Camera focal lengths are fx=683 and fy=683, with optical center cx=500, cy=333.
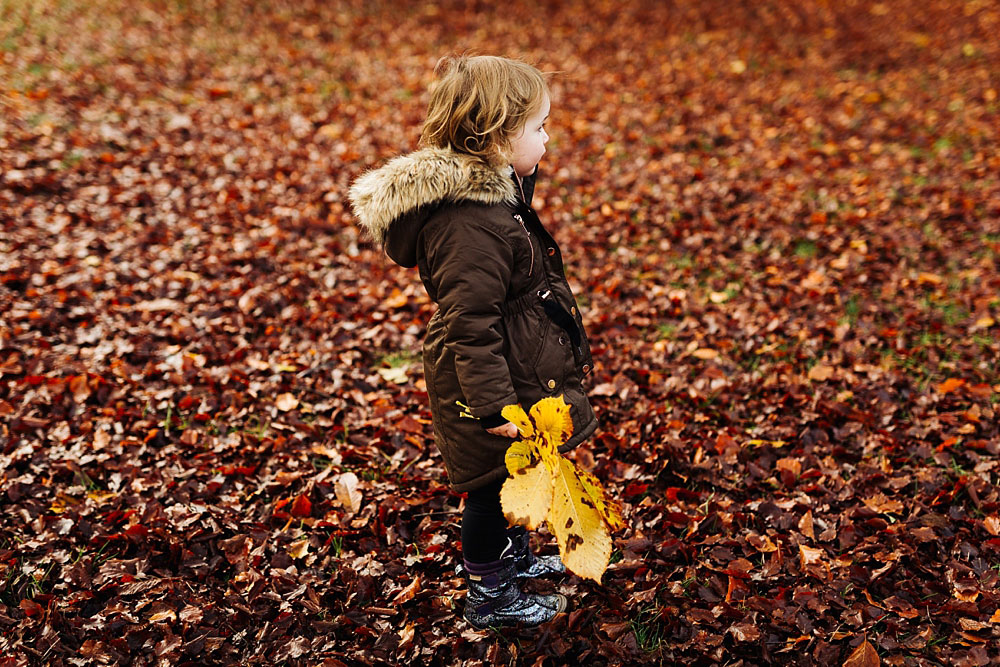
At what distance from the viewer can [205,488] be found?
3.34 meters

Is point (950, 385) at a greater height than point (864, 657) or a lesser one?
greater

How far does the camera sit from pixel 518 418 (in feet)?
6.61

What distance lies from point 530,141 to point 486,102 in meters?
0.19

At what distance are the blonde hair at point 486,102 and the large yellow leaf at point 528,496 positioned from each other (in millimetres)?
980

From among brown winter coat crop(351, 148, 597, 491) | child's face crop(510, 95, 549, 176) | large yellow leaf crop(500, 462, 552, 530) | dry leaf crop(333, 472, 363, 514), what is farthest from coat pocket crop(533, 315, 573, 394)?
dry leaf crop(333, 472, 363, 514)

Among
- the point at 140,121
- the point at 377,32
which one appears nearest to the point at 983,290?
the point at 140,121

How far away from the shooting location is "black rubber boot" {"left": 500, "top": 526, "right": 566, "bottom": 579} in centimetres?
293

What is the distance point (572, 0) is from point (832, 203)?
7.99m

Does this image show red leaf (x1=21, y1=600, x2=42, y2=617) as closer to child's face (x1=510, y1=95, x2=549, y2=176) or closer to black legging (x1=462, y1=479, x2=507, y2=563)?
black legging (x1=462, y1=479, x2=507, y2=563)

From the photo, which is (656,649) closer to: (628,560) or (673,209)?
(628,560)

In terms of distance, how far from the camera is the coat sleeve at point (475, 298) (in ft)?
6.84

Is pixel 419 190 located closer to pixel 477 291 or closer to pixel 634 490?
pixel 477 291

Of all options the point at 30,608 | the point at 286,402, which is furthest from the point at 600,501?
the point at 286,402

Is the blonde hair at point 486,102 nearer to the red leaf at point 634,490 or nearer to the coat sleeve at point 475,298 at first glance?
the coat sleeve at point 475,298
